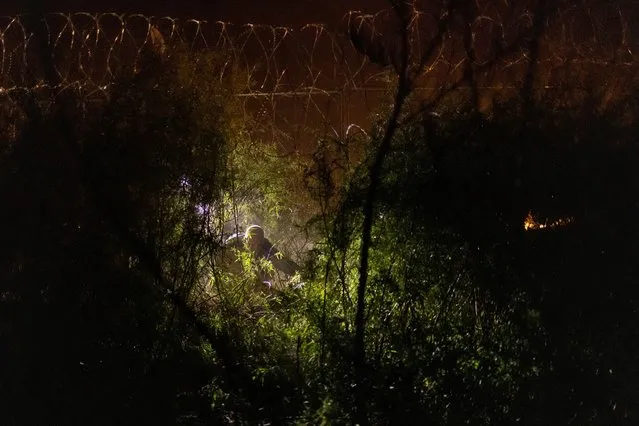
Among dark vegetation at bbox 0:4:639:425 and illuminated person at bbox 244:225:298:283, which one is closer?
dark vegetation at bbox 0:4:639:425

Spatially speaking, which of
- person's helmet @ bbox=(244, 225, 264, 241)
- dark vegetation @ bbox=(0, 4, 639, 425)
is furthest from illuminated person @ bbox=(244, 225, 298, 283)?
dark vegetation @ bbox=(0, 4, 639, 425)

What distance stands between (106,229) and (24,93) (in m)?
0.97

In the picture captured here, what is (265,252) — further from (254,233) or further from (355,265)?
(355,265)

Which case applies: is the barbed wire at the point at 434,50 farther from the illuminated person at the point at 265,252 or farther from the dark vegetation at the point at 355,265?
the illuminated person at the point at 265,252

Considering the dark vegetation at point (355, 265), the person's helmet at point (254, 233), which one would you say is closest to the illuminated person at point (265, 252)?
the person's helmet at point (254, 233)

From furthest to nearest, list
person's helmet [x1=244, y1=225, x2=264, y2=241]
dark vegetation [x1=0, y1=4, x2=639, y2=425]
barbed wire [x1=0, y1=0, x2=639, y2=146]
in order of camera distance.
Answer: person's helmet [x1=244, y1=225, x2=264, y2=241], barbed wire [x1=0, y1=0, x2=639, y2=146], dark vegetation [x1=0, y1=4, x2=639, y2=425]

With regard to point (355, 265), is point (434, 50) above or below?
above

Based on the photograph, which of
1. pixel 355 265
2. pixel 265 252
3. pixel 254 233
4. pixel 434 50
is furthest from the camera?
pixel 265 252

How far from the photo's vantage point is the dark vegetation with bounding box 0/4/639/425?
383 cm

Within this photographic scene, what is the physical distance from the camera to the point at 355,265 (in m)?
4.09

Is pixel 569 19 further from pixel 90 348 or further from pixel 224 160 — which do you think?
pixel 90 348

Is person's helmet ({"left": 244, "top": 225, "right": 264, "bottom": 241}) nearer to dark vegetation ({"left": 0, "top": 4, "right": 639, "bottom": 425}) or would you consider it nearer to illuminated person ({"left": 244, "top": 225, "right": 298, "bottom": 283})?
illuminated person ({"left": 244, "top": 225, "right": 298, "bottom": 283})

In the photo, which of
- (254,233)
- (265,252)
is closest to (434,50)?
(254,233)

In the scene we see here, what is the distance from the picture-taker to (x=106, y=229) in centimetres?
398
